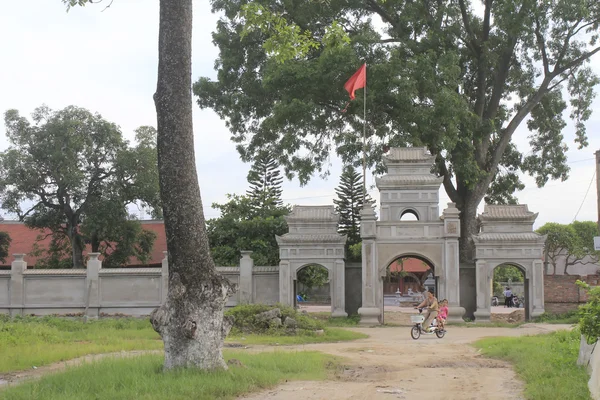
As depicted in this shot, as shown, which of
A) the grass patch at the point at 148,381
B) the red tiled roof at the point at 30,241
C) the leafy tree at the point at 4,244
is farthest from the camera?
the red tiled roof at the point at 30,241

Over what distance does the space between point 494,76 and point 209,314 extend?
21.5 metres

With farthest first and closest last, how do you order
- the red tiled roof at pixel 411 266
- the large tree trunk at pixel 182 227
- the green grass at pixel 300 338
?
the red tiled roof at pixel 411 266, the green grass at pixel 300 338, the large tree trunk at pixel 182 227

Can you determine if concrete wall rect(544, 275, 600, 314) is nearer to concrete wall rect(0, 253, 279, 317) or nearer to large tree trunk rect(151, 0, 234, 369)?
concrete wall rect(0, 253, 279, 317)

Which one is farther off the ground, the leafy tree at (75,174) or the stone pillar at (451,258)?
the leafy tree at (75,174)

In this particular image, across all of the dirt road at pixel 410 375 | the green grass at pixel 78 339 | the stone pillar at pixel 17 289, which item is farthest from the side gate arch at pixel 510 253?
the stone pillar at pixel 17 289

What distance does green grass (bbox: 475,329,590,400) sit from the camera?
8.23 m

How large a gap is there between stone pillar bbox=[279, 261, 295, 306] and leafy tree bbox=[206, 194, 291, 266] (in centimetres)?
618

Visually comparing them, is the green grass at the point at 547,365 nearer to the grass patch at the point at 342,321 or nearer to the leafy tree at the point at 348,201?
the grass patch at the point at 342,321

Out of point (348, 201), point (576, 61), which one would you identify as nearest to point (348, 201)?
point (348, 201)

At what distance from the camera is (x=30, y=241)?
3669 centimetres

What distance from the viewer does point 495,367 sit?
11742mm

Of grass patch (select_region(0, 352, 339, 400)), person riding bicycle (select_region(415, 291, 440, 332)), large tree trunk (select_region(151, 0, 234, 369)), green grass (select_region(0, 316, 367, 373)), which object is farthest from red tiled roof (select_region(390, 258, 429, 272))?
large tree trunk (select_region(151, 0, 234, 369))

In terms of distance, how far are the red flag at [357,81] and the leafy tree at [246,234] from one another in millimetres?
8735

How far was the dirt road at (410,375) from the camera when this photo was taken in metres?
8.86
